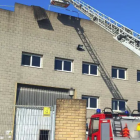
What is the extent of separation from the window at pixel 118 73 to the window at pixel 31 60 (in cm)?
597

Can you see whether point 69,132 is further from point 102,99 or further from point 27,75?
point 102,99

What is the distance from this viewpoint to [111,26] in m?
17.9

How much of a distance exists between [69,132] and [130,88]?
1205cm

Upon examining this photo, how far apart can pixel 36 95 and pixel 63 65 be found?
9.52 feet

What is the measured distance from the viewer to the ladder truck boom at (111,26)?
16.0 m

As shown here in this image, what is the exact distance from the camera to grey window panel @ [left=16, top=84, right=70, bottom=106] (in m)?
16.0

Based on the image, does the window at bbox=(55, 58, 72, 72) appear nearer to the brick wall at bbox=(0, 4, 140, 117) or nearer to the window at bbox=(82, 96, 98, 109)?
the brick wall at bbox=(0, 4, 140, 117)

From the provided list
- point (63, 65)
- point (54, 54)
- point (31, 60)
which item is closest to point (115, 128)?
point (63, 65)

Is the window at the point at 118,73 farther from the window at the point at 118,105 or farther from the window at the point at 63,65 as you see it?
the window at the point at 63,65

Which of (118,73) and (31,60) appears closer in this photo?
(31,60)

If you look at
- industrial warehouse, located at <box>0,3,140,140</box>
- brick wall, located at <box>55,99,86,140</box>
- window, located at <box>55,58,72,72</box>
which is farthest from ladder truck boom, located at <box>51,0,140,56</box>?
brick wall, located at <box>55,99,86,140</box>

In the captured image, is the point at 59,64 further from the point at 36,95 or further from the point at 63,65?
the point at 36,95

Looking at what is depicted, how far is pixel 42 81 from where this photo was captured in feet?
54.3

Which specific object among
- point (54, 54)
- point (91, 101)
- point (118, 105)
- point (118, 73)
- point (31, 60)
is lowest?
point (118, 105)
